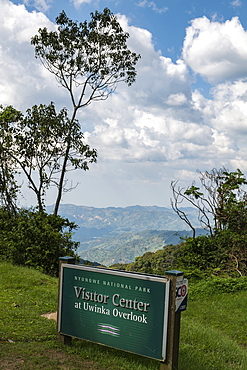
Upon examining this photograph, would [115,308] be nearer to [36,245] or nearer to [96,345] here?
[96,345]

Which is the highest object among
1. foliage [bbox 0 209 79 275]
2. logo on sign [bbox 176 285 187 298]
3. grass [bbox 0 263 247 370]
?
logo on sign [bbox 176 285 187 298]

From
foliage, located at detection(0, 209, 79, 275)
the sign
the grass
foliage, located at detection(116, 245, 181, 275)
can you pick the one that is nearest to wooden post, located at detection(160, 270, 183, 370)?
the sign

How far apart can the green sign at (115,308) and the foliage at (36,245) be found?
24.2 ft

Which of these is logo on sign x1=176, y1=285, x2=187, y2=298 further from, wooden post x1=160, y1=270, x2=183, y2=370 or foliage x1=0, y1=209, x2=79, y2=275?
foliage x1=0, y1=209, x2=79, y2=275

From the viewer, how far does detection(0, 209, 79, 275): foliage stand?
12586mm

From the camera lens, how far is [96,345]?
5.11 metres

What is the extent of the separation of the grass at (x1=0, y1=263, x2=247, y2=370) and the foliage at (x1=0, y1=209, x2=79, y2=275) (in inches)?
113

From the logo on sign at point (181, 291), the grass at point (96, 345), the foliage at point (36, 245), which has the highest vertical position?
the logo on sign at point (181, 291)

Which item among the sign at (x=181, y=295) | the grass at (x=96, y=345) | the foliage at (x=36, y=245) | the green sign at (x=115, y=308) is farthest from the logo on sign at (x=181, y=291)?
the foliage at (x=36, y=245)

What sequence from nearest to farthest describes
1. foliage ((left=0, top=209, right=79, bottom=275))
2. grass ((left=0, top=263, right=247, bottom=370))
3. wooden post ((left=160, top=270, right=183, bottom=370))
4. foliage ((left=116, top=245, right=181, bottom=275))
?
wooden post ((left=160, top=270, right=183, bottom=370)) < grass ((left=0, top=263, right=247, bottom=370)) < foliage ((left=0, top=209, right=79, bottom=275)) < foliage ((left=116, top=245, right=181, bottom=275))

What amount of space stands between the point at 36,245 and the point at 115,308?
866 centimetres

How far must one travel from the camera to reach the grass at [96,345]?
447 cm

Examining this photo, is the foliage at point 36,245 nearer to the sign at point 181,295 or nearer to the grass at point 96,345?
the grass at point 96,345

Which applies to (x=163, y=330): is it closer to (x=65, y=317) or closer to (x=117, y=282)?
(x=117, y=282)
